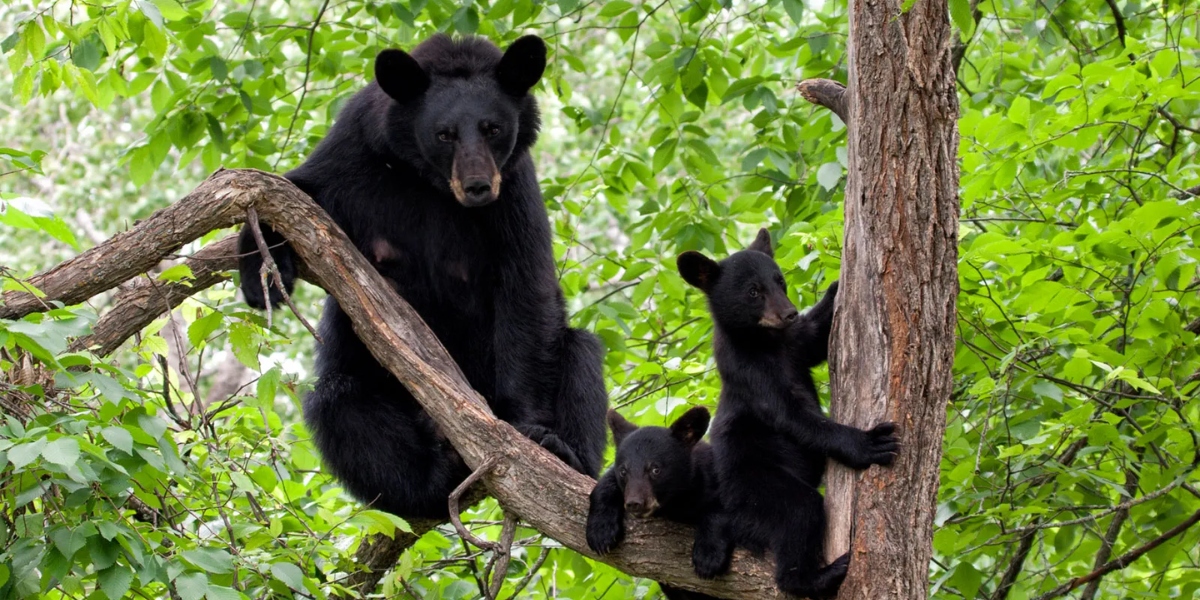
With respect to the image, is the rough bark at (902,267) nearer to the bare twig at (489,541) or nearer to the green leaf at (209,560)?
the bare twig at (489,541)

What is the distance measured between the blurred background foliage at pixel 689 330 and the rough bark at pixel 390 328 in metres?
0.18

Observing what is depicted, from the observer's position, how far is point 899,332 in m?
3.33

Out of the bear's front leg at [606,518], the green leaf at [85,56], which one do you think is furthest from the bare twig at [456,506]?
the green leaf at [85,56]

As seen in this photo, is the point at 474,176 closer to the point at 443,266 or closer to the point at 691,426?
the point at 443,266

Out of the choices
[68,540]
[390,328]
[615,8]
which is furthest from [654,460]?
[615,8]

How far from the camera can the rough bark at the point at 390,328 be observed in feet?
13.1

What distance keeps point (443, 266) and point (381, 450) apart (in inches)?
37.8

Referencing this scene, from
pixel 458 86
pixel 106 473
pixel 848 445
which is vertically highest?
pixel 458 86

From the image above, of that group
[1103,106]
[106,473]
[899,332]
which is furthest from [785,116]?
[106,473]

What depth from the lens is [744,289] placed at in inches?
169

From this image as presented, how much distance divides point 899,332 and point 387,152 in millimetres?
2879

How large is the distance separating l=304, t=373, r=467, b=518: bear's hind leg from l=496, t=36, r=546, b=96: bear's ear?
168 centimetres

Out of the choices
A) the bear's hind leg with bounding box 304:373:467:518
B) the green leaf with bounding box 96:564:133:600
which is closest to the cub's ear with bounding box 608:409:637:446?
the bear's hind leg with bounding box 304:373:467:518

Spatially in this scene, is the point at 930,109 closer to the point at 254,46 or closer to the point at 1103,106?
the point at 1103,106
